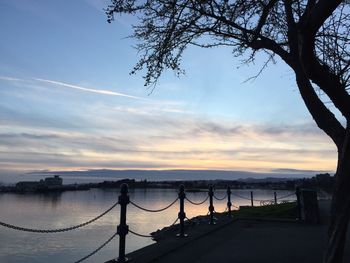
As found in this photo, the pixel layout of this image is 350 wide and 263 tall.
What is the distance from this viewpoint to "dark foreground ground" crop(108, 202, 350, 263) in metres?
9.08

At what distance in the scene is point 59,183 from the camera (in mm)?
162750

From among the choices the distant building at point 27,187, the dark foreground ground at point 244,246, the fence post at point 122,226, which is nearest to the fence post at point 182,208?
the dark foreground ground at point 244,246

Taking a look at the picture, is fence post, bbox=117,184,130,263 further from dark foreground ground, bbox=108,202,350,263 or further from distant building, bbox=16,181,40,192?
distant building, bbox=16,181,40,192

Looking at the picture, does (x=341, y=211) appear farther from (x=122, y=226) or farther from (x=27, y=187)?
(x=27, y=187)

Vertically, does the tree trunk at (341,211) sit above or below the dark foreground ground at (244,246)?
above

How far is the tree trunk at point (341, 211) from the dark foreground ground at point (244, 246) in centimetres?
242

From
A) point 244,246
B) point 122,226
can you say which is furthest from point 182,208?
point 122,226

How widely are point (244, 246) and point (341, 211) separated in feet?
14.7

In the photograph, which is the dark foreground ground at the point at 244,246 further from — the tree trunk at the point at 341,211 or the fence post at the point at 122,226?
the tree trunk at the point at 341,211

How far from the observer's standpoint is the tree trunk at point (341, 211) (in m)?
6.42

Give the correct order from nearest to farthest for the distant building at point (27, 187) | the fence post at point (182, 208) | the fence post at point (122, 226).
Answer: the fence post at point (122, 226) < the fence post at point (182, 208) < the distant building at point (27, 187)

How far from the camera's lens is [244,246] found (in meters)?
10.6

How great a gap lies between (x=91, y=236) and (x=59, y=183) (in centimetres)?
13152

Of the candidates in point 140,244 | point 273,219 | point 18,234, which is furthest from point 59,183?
point 273,219
